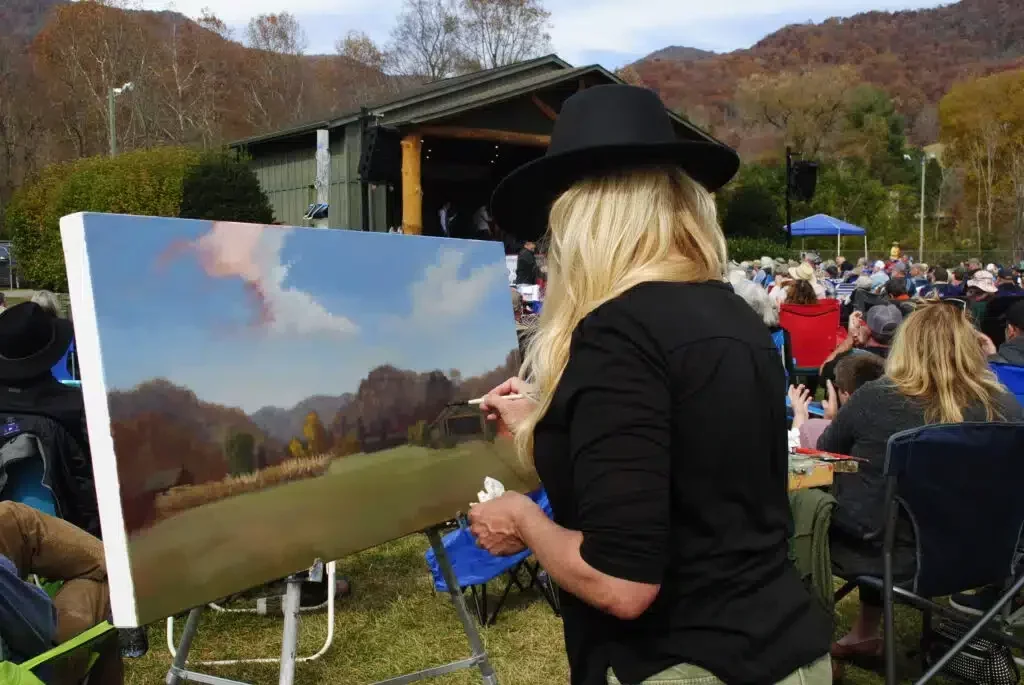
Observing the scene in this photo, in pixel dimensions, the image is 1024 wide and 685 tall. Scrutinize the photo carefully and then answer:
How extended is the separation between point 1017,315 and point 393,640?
3887 mm

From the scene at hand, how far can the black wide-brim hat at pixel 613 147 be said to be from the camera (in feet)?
4.11

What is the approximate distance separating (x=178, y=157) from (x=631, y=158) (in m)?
19.0

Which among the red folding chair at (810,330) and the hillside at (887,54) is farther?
the hillside at (887,54)

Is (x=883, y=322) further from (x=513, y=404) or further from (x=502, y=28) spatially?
(x=502, y=28)

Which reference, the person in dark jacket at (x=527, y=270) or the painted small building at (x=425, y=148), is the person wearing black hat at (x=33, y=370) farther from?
the person in dark jacket at (x=527, y=270)

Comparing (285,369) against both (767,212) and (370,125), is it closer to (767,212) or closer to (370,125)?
(370,125)

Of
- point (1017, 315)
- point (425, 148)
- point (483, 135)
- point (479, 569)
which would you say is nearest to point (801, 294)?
point (1017, 315)

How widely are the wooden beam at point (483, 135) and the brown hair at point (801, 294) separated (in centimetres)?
456

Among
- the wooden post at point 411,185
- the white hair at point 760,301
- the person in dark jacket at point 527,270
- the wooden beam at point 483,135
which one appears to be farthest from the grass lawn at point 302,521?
the wooden beam at point 483,135

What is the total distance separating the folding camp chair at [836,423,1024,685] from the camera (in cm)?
255

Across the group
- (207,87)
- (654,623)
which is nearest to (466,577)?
(654,623)

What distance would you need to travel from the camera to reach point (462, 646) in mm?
3525

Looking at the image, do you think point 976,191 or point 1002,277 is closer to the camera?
point 1002,277

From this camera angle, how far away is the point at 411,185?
10008mm
